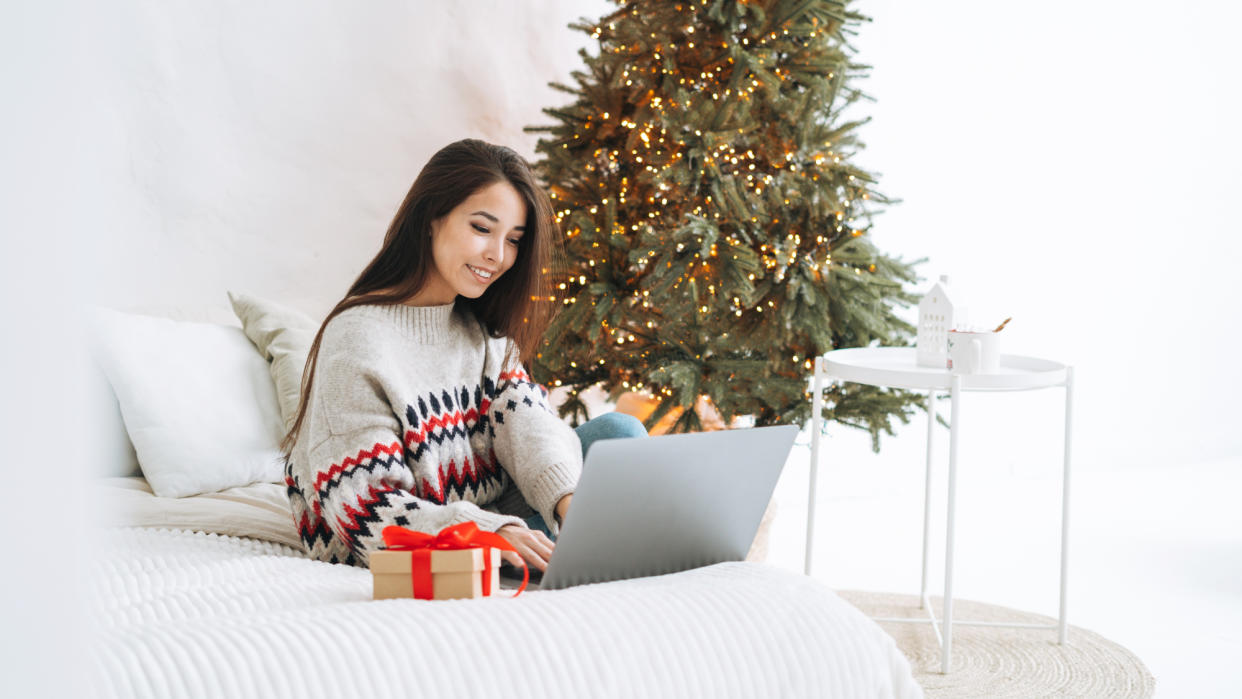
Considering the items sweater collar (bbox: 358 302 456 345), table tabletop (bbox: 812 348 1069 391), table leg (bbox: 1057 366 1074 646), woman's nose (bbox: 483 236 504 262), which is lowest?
table leg (bbox: 1057 366 1074 646)

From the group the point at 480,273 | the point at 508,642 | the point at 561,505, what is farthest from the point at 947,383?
the point at 508,642

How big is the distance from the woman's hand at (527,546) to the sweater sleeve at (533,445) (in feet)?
Answer: 0.61

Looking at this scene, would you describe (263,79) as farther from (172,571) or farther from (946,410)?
(946,410)

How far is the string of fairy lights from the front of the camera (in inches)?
91.4

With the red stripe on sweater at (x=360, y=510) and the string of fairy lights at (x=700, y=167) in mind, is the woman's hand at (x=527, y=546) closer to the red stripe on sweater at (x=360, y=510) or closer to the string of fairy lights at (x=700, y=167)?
the red stripe on sweater at (x=360, y=510)

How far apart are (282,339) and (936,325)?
1304mm

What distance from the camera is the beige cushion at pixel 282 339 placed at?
182 cm

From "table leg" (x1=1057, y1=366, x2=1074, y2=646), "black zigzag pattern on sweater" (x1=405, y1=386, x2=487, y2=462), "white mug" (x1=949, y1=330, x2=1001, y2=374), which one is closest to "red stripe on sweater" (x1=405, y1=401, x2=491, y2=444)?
"black zigzag pattern on sweater" (x1=405, y1=386, x2=487, y2=462)

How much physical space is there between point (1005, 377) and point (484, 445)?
3.08 ft

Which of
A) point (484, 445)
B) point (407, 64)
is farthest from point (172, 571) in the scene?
point (407, 64)

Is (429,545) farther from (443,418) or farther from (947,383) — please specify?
(947,383)

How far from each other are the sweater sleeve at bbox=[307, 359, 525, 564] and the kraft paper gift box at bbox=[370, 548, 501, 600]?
0.22 meters

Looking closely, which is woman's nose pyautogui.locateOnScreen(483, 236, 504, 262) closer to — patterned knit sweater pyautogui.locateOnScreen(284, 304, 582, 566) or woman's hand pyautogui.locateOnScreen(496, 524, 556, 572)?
patterned knit sweater pyautogui.locateOnScreen(284, 304, 582, 566)

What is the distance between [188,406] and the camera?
169 centimetres
